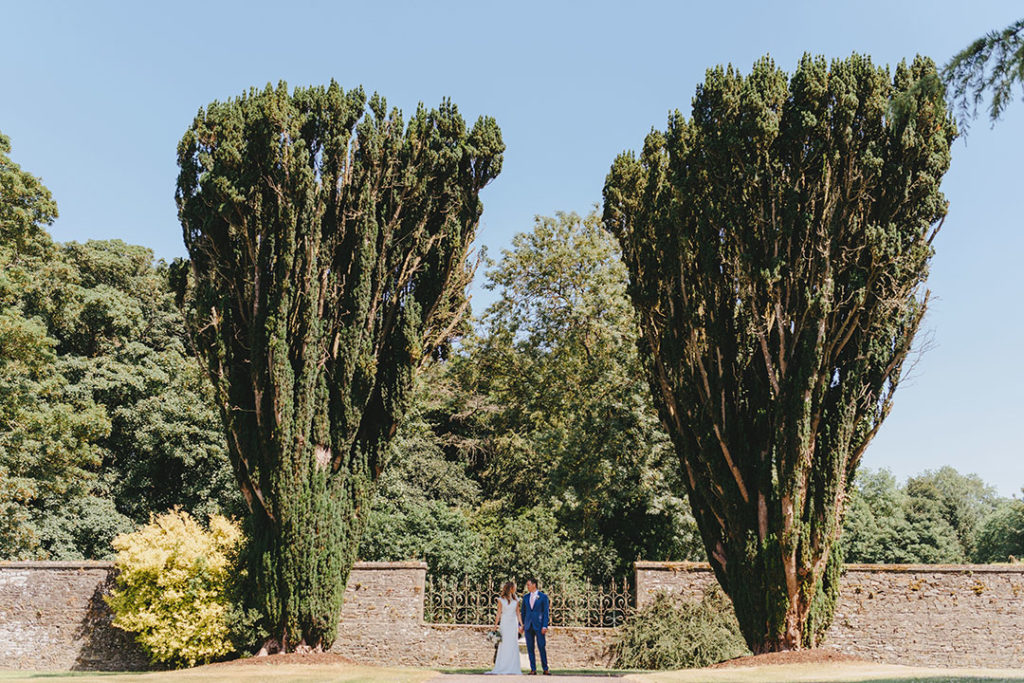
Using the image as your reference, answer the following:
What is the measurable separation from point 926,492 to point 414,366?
47471mm

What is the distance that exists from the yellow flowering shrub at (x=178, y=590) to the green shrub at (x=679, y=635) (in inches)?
256

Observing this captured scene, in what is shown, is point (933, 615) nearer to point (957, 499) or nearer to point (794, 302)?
point (794, 302)

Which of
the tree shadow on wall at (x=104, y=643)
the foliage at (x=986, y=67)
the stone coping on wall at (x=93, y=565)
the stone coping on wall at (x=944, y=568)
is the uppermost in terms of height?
the foliage at (x=986, y=67)

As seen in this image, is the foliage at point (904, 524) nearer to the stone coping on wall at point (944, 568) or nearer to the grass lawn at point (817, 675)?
the stone coping on wall at point (944, 568)

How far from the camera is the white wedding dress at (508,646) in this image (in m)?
11.0

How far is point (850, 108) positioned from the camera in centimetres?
1121

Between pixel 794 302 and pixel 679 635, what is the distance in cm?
579

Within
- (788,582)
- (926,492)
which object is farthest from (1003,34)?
(926,492)

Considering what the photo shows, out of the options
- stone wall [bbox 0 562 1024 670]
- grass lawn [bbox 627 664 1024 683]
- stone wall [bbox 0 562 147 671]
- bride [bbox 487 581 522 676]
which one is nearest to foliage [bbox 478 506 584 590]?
stone wall [bbox 0 562 1024 670]

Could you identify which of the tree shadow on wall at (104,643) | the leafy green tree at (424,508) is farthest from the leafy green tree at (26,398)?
the leafy green tree at (424,508)

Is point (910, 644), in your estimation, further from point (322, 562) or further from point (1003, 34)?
point (1003, 34)

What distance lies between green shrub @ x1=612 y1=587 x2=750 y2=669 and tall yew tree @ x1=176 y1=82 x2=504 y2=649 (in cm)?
505

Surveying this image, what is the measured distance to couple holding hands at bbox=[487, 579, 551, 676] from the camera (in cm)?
1103

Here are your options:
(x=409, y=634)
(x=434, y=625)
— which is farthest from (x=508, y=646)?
(x=409, y=634)
